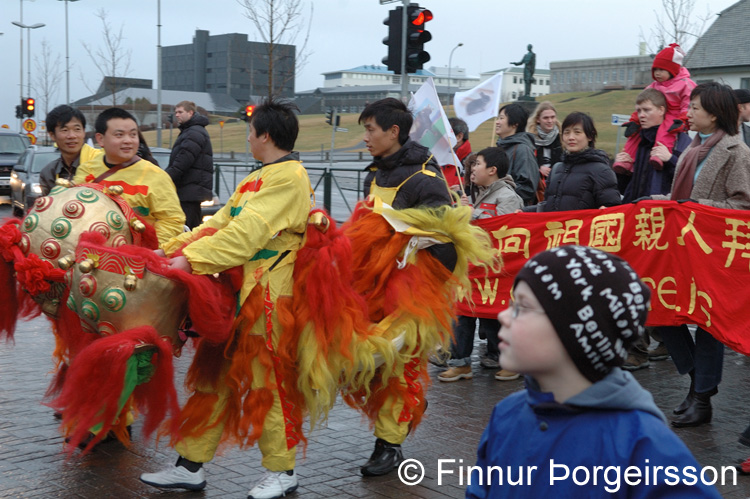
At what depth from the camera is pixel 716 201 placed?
5664mm

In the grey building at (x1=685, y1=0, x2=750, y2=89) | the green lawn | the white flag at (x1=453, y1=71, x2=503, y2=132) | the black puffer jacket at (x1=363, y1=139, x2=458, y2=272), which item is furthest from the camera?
the green lawn

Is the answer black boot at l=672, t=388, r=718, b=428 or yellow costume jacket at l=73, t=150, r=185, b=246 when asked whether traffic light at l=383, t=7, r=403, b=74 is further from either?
black boot at l=672, t=388, r=718, b=428

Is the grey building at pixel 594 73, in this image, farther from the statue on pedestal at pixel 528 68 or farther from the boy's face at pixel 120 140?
the boy's face at pixel 120 140

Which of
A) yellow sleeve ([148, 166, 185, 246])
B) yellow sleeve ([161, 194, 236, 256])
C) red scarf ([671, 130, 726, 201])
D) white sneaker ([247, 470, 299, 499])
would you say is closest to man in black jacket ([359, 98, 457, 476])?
white sneaker ([247, 470, 299, 499])

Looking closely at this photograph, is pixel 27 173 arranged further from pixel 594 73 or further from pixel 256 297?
pixel 594 73

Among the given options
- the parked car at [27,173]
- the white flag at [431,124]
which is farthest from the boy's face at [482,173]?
the parked car at [27,173]

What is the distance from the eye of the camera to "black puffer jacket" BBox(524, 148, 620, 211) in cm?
661

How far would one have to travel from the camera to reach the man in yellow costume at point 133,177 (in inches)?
193

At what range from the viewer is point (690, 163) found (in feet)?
18.9

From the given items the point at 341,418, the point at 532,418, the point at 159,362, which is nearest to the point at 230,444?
the point at 159,362

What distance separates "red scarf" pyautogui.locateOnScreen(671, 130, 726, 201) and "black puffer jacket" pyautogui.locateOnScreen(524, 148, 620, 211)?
2.15 ft

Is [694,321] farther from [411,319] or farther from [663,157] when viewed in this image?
[411,319]

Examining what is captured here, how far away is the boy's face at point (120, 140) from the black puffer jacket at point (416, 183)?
1.51m

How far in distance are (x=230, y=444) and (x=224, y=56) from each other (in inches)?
4056
